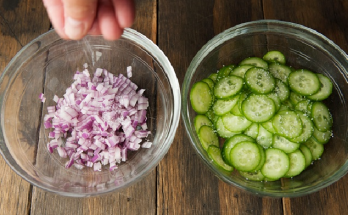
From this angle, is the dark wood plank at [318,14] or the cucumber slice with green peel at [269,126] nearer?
the cucumber slice with green peel at [269,126]

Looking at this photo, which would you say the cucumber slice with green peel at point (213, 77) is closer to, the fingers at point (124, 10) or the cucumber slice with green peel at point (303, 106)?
the cucumber slice with green peel at point (303, 106)

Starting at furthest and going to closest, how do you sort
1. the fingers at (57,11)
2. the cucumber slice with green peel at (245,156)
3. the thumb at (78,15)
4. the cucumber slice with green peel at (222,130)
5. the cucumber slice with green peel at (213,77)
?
the cucumber slice with green peel at (213,77) < the cucumber slice with green peel at (222,130) < the cucumber slice with green peel at (245,156) < the fingers at (57,11) < the thumb at (78,15)

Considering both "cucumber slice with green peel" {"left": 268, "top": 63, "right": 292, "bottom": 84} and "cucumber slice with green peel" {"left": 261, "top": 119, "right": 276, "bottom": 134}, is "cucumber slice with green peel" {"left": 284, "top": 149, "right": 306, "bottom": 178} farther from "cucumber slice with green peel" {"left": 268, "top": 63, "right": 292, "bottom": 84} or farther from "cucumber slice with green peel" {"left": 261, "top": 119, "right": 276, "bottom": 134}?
"cucumber slice with green peel" {"left": 268, "top": 63, "right": 292, "bottom": 84}

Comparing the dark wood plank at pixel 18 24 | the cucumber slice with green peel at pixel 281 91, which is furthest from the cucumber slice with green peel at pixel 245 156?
the dark wood plank at pixel 18 24

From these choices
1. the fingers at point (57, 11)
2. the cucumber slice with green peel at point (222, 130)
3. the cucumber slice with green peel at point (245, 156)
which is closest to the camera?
the fingers at point (57, 11)

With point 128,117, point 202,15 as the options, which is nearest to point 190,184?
point 128,117

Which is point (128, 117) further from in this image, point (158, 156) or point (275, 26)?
point (275, 26)
